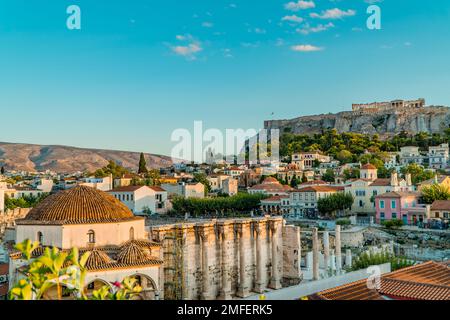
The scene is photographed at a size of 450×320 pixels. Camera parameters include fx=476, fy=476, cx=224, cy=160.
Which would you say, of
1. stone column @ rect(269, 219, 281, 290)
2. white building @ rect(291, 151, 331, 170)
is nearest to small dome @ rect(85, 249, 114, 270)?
stone column @ rect(269, 219, 281, 290)

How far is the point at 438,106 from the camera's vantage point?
128 metres

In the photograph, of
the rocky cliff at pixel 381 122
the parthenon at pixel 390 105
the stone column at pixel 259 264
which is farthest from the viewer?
the parthenon at pixel 390 105

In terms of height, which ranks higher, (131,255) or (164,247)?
(131,255)

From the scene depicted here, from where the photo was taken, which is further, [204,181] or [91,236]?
[204,181]

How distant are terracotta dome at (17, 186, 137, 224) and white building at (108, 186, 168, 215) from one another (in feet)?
128

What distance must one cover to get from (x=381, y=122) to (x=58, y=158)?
4185 inches

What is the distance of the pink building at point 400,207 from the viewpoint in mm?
48688

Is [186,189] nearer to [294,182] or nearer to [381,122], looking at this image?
[294,182]

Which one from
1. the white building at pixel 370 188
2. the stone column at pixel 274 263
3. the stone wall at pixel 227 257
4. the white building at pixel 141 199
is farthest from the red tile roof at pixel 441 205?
the white building at pixel 141 199

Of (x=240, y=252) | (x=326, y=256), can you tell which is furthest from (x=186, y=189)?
(x=240, y=252)

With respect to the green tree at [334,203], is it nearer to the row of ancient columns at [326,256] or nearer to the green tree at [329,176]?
the green tree at [329,176]

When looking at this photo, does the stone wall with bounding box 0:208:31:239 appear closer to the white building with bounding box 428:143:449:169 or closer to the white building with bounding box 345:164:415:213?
the white building with bounding box 345:164:415:213

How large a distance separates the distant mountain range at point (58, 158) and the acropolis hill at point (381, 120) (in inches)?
1751

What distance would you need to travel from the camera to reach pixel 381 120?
435 feet
